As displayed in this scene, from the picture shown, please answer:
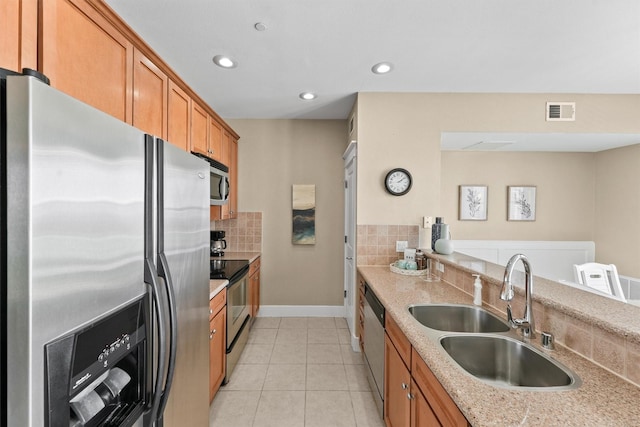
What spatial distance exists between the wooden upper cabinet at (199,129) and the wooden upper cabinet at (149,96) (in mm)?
496

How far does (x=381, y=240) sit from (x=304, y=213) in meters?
1.29

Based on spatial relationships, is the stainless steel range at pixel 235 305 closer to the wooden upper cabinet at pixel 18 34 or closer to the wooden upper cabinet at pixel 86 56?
the wooden upper cabinet at pixel 86 56

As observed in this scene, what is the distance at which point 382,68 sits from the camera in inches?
95.0

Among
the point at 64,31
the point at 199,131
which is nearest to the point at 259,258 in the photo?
the point at 199,131

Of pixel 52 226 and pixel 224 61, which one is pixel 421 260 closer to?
pixel 224 61

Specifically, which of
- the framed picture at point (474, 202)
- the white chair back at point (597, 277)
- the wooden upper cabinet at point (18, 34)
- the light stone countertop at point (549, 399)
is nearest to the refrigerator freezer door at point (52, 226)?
the wooden upper cabinet at point (18, 34)

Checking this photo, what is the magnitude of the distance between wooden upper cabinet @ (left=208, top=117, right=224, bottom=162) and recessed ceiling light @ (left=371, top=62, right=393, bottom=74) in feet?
5.62

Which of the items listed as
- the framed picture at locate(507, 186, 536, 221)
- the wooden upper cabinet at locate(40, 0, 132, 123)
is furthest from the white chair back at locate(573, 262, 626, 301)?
the wooden upper cabinet at locate(40, 0, 132, 123)

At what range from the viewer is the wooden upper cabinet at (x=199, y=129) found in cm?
262

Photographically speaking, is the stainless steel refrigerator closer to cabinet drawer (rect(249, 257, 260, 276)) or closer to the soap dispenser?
the soap dispenser

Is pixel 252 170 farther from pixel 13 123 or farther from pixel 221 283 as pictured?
pixel 13 123

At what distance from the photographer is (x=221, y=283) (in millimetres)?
2193

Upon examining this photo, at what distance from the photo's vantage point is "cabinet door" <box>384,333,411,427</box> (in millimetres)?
1416

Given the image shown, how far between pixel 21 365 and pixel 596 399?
1462mm
